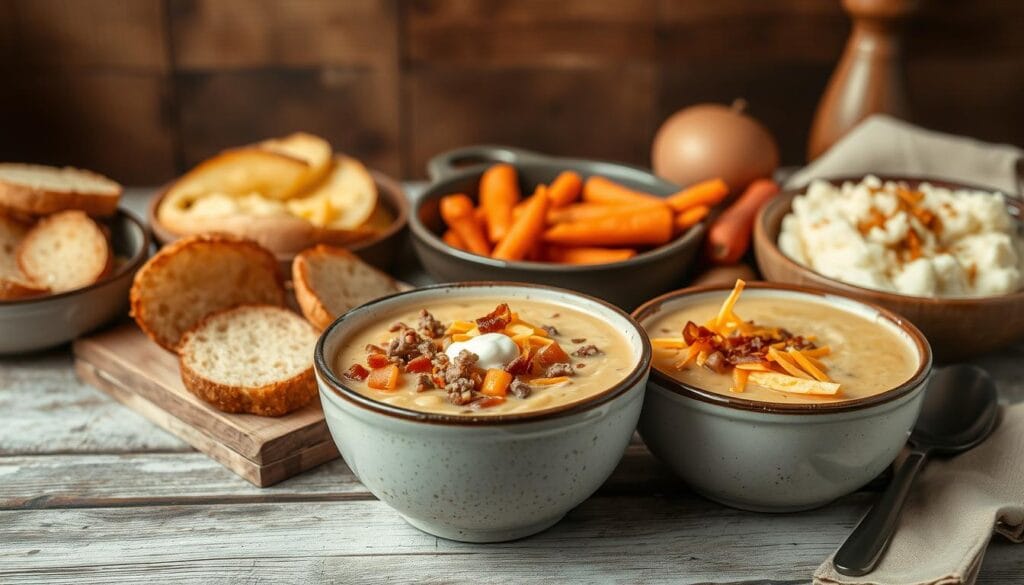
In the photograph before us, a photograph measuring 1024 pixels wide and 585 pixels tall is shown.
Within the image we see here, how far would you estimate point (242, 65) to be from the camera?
4.78 metres

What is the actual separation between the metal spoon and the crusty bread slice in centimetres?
199

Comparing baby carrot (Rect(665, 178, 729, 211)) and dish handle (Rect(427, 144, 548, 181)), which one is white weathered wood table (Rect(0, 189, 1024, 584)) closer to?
baby carrot (Rect(665, 178, 729, 211))

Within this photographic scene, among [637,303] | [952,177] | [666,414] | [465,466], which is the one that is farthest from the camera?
[952,177]

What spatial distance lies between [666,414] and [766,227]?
105 centimetres

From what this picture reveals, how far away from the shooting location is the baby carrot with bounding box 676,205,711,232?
2889mm

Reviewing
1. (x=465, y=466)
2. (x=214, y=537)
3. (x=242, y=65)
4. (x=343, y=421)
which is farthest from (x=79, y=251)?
(x=242, y=65)

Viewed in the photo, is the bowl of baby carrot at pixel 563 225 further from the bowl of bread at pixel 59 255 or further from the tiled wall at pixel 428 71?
the tiled wall at pixel 428 71

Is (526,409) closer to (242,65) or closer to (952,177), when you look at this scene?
(952,177)

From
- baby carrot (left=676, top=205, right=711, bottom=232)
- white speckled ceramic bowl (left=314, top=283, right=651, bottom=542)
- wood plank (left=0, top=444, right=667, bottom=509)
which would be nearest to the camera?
white speckled ceramic bowl (left=314, top=283, right=651, bottom=542)

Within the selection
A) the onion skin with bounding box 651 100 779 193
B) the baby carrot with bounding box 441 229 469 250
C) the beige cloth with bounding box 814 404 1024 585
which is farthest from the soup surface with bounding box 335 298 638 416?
the onion skin with bounding box 651 100 779 193

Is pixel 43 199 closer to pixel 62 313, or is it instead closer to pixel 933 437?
pixel 62 313

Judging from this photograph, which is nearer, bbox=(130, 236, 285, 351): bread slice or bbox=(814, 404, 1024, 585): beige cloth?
bbox=(814, 404, 1024, 585): beige cloth

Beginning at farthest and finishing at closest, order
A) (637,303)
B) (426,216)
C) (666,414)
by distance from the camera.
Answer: (426,216), (637,303), (666,414)

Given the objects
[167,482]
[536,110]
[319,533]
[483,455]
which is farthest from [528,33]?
[483,455]
